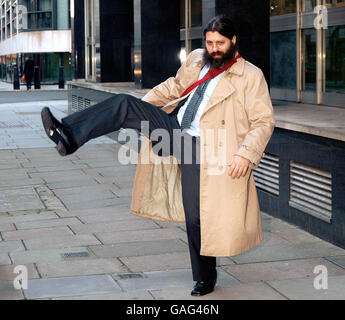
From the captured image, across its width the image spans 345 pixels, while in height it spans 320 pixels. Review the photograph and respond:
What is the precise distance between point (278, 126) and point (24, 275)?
9.84 ft

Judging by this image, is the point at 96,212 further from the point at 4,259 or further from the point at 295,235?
the point at 295,235

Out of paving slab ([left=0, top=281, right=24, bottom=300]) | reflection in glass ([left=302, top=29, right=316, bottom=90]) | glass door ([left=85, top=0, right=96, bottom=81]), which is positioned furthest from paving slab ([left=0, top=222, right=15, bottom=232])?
glass door ([left=85, top=0, right=96, bottom=81])

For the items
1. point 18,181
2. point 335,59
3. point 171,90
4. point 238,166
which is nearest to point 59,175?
point 18,181

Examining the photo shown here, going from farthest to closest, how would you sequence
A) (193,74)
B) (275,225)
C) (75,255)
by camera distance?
(275,225) < (75,255) < (193,74)

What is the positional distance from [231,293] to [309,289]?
54 cm

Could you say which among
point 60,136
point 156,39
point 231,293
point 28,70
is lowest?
point 231,293

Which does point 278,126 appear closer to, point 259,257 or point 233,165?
point 259,257

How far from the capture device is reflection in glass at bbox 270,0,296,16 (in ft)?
31.6

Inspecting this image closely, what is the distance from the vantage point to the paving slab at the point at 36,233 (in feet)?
22.5

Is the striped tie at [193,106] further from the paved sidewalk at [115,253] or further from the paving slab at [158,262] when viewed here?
the paving slab at [158,262]

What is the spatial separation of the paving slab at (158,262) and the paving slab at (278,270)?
1.20 ft

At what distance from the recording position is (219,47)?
4.57 metres

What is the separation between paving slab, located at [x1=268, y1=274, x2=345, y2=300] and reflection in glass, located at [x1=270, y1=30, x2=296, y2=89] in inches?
187

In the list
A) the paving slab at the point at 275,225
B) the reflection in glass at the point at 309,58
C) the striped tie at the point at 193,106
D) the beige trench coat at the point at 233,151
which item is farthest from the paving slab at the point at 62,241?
the reflection in glass at the point at 309,58
